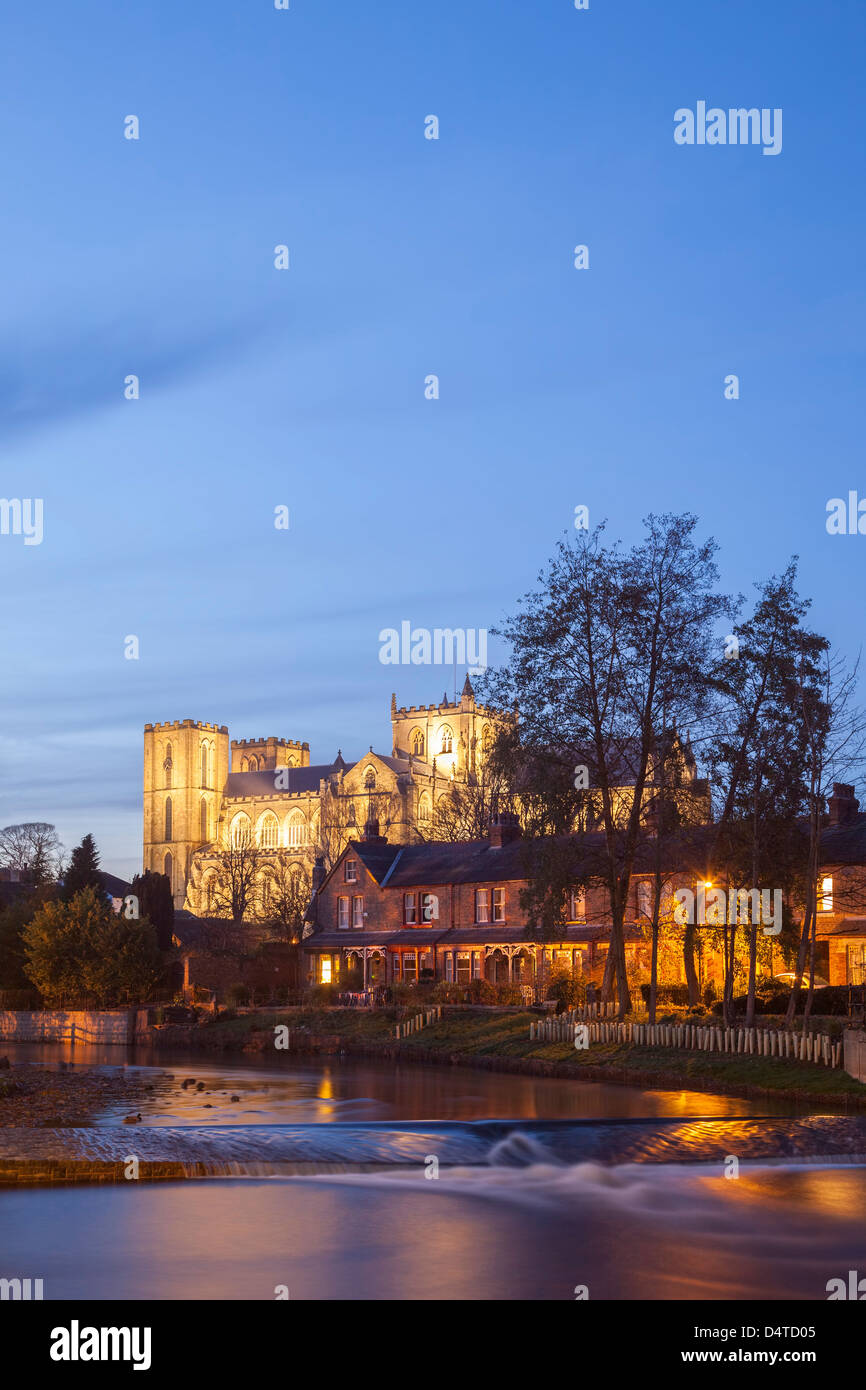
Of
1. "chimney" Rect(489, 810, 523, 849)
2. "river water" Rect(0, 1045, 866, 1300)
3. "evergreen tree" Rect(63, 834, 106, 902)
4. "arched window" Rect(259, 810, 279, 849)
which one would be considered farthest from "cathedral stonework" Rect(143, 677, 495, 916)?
"river water" Rect(0, 1045, 866, 1300)

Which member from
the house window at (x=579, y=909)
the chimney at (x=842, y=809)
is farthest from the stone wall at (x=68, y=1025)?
the chimney at (x=842, y=809)

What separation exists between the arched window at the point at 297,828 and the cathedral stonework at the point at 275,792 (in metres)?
0.16

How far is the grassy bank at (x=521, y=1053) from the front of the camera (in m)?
30.7

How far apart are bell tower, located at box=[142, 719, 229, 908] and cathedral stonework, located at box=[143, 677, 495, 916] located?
0.41 feet

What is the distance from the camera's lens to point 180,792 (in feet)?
567

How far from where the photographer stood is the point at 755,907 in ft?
123

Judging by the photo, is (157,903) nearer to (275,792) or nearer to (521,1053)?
(521,1053)

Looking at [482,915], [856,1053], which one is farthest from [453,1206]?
[482,915]

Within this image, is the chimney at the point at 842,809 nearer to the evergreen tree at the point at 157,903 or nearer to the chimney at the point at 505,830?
the chimney at the point at 505,830

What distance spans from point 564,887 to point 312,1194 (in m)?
23.1

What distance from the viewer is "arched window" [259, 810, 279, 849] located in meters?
162

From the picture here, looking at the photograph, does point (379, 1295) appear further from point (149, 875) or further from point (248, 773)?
point (248, 773)

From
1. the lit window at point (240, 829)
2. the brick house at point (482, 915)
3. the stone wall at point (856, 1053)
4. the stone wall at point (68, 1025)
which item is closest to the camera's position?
the stone wall at point (856, 1053)
